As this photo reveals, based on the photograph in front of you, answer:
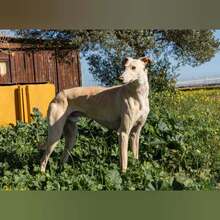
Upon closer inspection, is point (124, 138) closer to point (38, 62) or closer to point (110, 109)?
point (110, 109)

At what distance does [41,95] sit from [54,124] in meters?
0.17

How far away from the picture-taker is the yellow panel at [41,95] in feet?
9.71

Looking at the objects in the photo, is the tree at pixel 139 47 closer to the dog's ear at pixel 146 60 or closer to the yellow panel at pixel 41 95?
the dog's ear at pixel 146 60

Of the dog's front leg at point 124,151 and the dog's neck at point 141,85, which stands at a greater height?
the dog's neck at point 141,85

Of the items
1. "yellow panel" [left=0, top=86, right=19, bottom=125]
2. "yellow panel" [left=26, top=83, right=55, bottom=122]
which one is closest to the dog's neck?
"yellow panel" [left=26, top=83, right=55, bottom=122]

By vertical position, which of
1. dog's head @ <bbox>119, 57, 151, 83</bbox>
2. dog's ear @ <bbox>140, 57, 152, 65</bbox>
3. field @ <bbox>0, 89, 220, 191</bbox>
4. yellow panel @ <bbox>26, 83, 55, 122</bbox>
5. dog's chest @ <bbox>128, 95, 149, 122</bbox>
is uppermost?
dog's ear @ <bbox>140, 57, 152, 65</bbox>

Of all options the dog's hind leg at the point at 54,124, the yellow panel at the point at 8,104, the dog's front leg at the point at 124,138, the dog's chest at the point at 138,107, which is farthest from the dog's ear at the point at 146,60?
the yellow panel at the point at 8,104

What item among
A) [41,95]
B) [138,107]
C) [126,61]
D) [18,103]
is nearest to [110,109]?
[138,107]

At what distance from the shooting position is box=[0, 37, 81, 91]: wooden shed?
2.94 m

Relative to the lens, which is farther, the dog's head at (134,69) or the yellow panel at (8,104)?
the yellow panel at (8,104)

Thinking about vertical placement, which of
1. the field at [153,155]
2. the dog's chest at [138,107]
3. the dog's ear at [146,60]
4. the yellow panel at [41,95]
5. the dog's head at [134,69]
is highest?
the dog's ear at [146,60]

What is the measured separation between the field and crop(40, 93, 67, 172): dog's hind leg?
0.03 metres

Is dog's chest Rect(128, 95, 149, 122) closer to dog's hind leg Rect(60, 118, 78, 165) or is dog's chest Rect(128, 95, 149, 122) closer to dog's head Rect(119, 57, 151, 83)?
dog's head Rect(119, 57, 151, 83)
